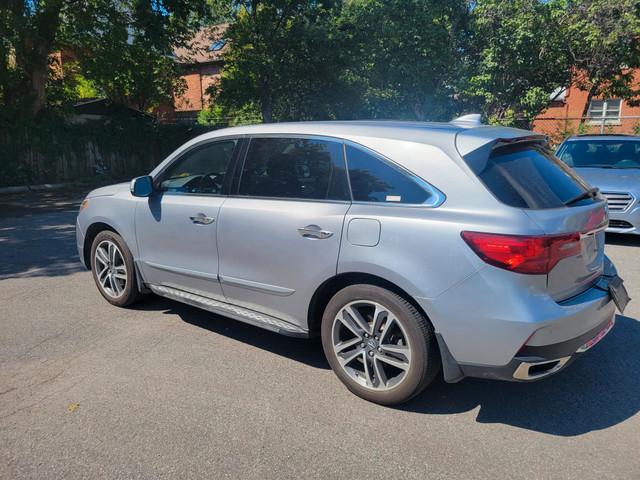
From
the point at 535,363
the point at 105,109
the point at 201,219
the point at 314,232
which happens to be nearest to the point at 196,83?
the point at 105,109

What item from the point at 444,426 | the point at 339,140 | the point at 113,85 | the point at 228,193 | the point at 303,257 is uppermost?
the point at 113,85

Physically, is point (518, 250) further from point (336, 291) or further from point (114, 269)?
point (114, 269)

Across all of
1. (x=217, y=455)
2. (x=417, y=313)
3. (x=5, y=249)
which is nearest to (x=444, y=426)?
(x=417, y=313)

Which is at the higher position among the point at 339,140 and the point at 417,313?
the point at 339,140

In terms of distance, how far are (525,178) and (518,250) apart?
595 millimetres

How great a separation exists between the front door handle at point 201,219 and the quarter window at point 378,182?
1278mm

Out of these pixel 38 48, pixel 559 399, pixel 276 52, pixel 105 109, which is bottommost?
pixel 559 399

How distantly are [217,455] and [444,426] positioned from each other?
1338 millimetres

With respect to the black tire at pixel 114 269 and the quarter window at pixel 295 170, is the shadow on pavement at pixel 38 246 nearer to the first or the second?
the black tire at pixel 114 269

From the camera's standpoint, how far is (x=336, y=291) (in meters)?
3.50

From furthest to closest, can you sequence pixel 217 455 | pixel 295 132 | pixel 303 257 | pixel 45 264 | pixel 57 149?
pixel 57 149, pixel 45 264, pixel 295 132, pixel 303 257, pixel 217 455

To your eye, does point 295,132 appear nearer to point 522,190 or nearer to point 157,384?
point 522,190

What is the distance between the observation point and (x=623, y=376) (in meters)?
3.65

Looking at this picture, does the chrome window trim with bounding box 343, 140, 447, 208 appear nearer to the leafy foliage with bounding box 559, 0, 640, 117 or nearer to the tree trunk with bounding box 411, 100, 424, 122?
the leafy foliage with bounding box 559, 0, 640, 117
